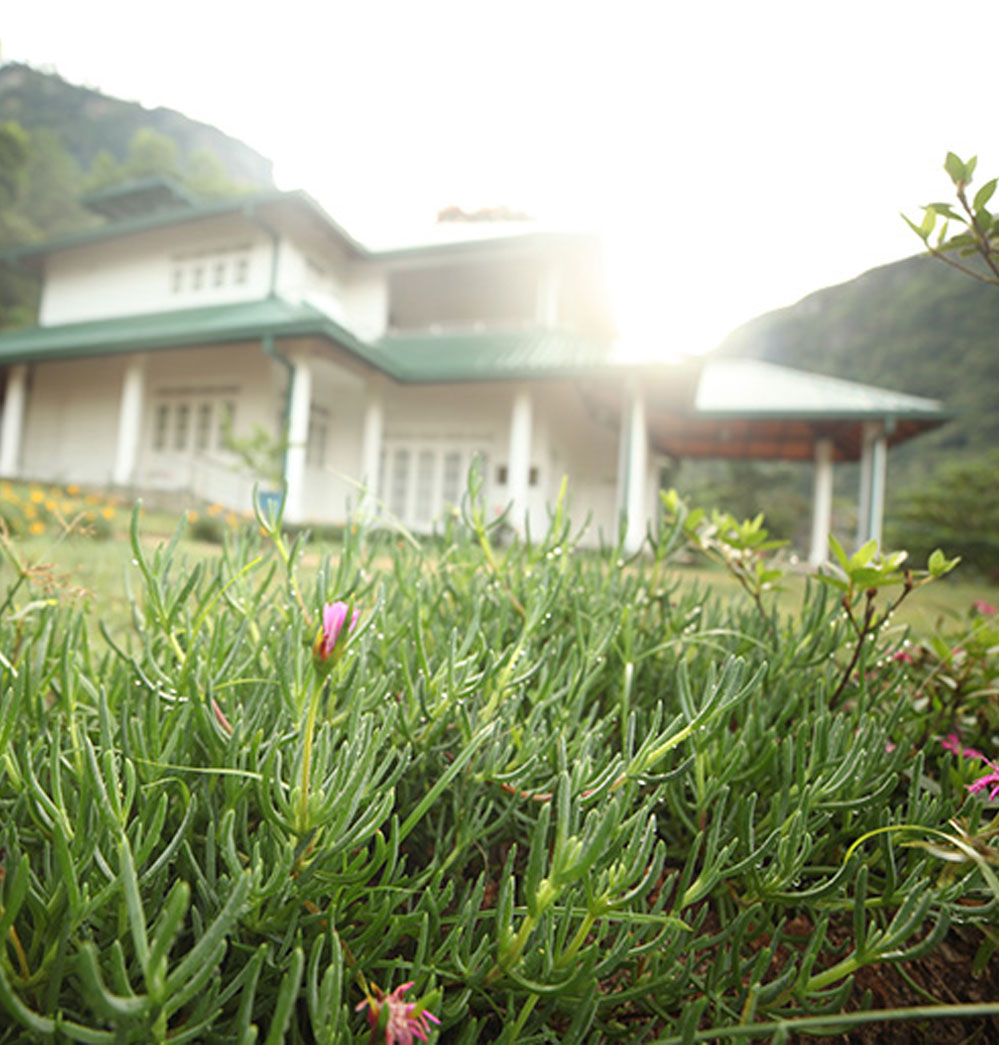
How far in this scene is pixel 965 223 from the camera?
914mm

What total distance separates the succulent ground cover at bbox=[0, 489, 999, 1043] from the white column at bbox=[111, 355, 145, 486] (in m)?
13.1

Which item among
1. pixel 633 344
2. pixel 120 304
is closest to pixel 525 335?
pixel 633 344

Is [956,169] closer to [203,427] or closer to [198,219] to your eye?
[203,427]

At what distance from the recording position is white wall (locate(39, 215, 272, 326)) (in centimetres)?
1395

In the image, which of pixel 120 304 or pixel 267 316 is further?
pixel 120 304

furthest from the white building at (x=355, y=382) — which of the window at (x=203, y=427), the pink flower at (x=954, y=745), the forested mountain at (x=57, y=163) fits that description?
the pink flower at (x=954, y=745)

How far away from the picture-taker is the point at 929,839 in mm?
724

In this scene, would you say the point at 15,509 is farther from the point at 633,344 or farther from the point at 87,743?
the point at 633,344

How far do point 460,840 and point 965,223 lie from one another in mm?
1026

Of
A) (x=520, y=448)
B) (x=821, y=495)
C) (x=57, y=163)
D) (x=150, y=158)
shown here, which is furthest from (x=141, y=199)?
(x=57, y=163)

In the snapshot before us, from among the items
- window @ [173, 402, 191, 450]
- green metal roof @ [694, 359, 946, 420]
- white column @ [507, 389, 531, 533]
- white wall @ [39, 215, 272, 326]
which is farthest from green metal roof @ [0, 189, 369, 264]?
green metal roof @ [694, 359, 946, 420]

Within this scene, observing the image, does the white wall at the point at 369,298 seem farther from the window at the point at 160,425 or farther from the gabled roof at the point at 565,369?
the window at the point at 160,425

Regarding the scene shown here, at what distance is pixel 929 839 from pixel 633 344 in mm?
13108

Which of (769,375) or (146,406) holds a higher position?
(769,375)
